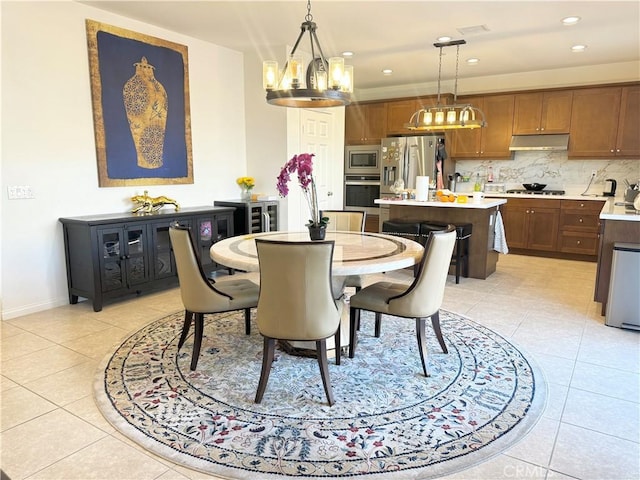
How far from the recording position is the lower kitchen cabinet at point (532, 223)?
6191mm

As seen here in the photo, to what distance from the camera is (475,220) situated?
5012mm

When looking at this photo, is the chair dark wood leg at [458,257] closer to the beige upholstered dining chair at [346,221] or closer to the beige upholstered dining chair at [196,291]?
the beige upholstered dining chair at [346,221]

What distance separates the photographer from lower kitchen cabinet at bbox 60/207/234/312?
12.5 feet

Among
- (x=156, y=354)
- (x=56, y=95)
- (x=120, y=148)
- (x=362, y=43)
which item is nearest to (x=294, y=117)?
(x=362, y=43)

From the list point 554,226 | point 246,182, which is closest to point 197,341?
point 246,182

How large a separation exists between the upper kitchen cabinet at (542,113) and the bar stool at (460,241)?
251cm

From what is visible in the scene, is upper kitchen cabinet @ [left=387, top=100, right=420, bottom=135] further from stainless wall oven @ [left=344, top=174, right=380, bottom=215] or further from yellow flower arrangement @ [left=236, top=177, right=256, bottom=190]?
yellow flower arrangement @ [left=236, top=177, right=256, bottom=190]

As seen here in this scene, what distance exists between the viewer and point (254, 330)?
3.42 m

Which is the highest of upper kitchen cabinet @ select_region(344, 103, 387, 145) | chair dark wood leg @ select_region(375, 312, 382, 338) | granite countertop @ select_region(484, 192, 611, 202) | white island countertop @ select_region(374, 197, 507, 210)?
upper kitchen cabinet @ select_region(344, 103, 387, 145)

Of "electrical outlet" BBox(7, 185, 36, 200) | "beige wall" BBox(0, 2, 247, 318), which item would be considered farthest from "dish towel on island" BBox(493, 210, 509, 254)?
"electrical outlet" BBox(7, 185, 36, 200)

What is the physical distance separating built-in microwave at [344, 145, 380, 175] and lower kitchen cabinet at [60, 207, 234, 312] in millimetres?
3792

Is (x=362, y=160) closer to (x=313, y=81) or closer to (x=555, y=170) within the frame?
(x=555, y=170)

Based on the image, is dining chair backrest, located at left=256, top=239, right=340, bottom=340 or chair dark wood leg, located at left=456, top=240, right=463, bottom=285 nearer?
dining chair backrest, located at left=256, top=239, right=340, bottom=340

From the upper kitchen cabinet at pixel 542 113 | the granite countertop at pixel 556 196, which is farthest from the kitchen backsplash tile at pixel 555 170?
the upper kitchen cabinet at pixel 542 113
